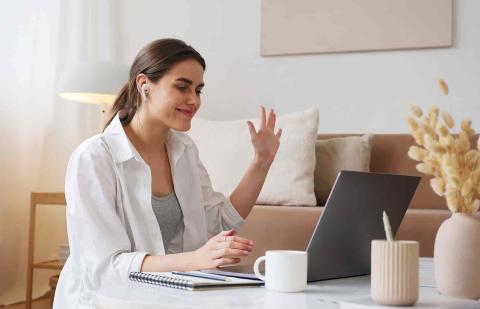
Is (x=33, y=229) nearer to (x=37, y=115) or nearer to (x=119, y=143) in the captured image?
(x=37, y=115)

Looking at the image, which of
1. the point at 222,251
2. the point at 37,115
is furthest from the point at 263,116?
the point at 37,115

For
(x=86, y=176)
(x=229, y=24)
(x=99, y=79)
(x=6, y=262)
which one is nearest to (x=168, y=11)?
(x=229, y=24)

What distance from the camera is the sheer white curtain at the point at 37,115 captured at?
11.7ft

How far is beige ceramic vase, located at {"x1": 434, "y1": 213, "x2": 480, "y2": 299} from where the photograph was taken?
3.65ft

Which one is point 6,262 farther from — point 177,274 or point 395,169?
point 177,274

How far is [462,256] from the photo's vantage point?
1114 mm

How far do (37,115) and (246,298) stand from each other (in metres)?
2.91

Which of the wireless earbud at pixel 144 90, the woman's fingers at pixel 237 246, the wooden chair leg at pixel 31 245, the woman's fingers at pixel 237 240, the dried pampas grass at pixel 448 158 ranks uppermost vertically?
the wireless earbud at pixel 144 90

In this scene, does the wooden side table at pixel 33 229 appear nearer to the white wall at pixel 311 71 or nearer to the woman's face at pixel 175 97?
the white wall at pixel 311 71

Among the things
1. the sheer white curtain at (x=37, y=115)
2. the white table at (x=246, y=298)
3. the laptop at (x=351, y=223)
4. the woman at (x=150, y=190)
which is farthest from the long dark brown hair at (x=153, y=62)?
the sheer white curtain at (x=37, y=115)

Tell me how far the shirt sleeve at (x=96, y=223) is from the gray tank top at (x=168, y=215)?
0.68 feet

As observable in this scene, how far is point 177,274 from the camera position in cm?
125

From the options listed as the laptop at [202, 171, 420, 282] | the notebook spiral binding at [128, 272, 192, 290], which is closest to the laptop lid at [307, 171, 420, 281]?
the laptop at [202, 171, 420, 282]

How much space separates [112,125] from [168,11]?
2.41 meters
